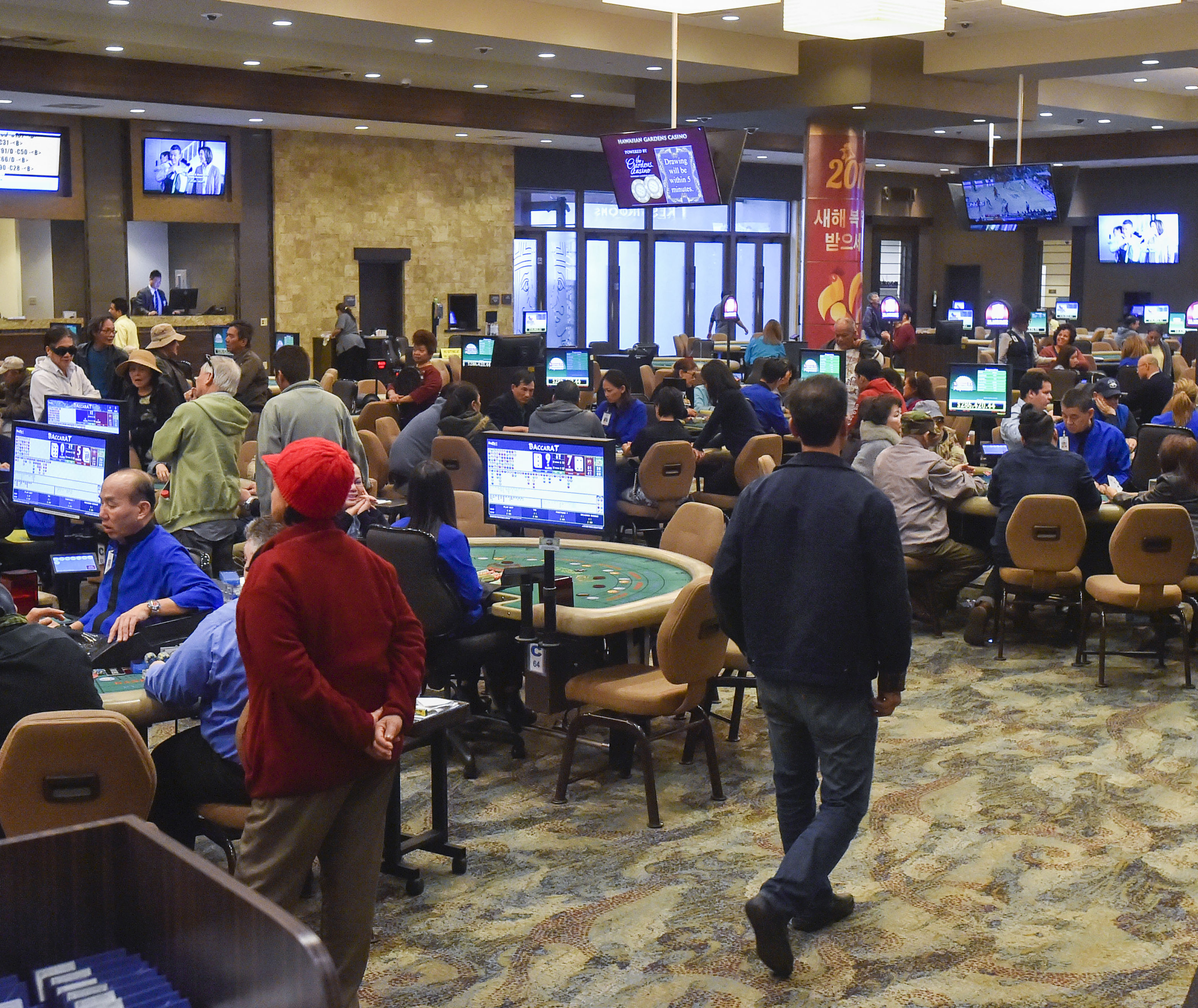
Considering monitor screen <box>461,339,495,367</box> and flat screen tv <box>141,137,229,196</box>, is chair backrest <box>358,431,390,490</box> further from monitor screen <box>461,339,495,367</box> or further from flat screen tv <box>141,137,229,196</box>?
flat screen tv <box>141,137,229,196</box>

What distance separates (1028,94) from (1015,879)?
39.5ft

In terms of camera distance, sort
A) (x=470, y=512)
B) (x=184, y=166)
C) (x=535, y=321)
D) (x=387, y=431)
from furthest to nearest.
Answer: (x=535, y=321), (x=184, y=166), (x=387, y=431), (x=470, y=512)

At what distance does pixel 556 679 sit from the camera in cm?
488

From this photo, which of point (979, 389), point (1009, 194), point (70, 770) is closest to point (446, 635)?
point (70, 770)

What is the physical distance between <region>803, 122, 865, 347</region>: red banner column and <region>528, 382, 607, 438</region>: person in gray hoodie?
6276 mm

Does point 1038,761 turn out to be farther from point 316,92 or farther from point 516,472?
point 316,92

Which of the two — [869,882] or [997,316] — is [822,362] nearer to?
[869,882]

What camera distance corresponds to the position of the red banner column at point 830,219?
13.5m

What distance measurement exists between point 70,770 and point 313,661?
0.74 meters

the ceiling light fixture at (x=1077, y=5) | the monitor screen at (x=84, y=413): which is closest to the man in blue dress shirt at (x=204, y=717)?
the monitor screen at (x=84, y=413)

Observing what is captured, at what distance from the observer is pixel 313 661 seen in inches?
107

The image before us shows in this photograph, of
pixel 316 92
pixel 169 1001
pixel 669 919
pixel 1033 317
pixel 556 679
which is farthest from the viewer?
pixel 1033 317

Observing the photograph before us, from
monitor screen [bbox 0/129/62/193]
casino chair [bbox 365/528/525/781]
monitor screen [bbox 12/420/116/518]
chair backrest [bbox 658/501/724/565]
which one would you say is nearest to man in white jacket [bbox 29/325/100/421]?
monitor screen [bbox 12/420/116/518]

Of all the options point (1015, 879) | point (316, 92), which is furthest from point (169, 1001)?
point (316, 92)
